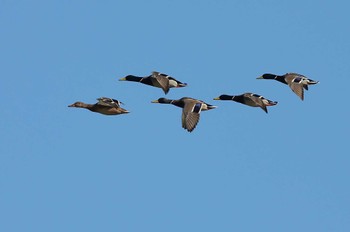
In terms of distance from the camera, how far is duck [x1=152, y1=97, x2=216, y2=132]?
164 feet

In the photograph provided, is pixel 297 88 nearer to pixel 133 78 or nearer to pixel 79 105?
pixel 133 78

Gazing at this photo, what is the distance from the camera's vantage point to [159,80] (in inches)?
2143

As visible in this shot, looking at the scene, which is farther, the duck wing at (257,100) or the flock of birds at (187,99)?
the duck wing at (257,100)

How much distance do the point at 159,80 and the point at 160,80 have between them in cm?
16

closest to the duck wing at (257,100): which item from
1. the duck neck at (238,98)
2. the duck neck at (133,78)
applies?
the duck neck at (238,98)

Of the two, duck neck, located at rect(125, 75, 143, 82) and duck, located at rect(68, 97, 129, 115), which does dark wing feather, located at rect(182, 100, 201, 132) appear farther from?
duck neck, located at rect(125, 75, 143, 82)

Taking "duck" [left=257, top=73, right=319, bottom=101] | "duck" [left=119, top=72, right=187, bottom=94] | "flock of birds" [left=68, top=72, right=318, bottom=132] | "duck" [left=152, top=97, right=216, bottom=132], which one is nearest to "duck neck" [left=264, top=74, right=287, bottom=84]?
"flock of birds" [left=68, top=72, right=318, bottom=132]

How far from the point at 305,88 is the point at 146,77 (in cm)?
674

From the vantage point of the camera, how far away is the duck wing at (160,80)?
174ft

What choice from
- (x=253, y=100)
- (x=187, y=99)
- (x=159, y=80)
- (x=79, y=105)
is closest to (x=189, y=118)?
(x=187, y=99)

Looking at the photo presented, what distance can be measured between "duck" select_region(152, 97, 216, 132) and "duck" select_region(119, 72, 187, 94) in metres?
0.92

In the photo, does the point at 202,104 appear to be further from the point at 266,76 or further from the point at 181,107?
the point at 266,76

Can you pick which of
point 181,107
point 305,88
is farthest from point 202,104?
point 305,88

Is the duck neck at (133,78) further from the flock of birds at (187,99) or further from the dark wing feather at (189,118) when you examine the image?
the dark wing feather at (189,118)
